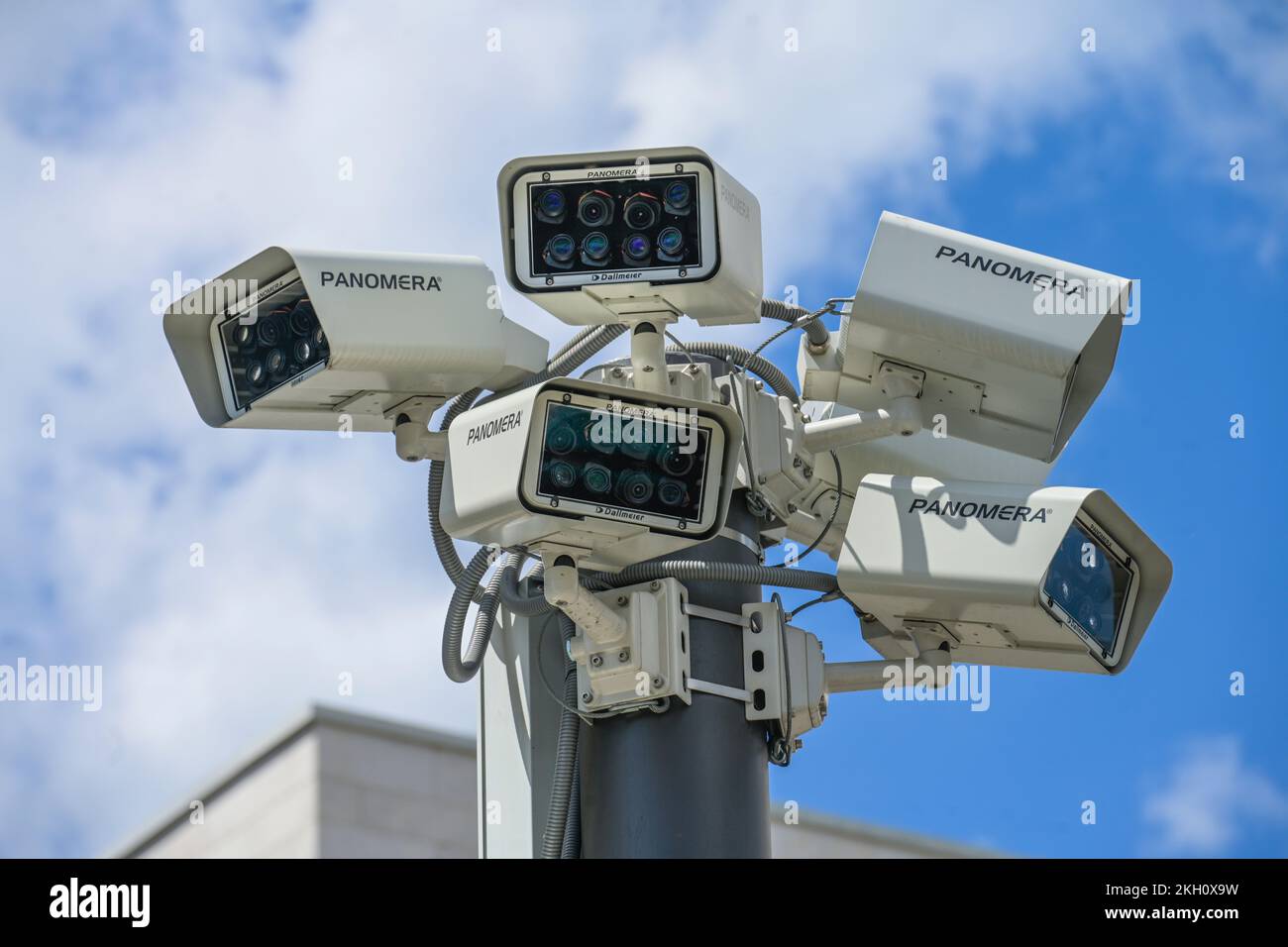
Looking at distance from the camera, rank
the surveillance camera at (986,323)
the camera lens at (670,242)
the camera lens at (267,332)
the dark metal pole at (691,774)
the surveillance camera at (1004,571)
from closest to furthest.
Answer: the dark metal pole at (691,774) < the camera lens at (670,242) < the surveillance camera at (1004,571) < the surveillance camera at (986,323) < the camera lens at (267,332)

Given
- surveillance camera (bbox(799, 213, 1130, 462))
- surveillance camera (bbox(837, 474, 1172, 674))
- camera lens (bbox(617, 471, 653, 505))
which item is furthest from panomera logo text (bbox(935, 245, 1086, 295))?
camera lens (bbox(617, 471, 653, 505))

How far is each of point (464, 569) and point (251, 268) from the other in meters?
0.92

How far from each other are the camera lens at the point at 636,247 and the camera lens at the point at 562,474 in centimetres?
58

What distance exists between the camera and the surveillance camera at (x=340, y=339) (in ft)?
16.1

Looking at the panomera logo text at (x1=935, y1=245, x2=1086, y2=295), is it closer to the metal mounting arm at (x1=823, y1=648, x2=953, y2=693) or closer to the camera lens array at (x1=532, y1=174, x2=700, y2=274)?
the camera lens array at (x1=532, y1=174, x2=700, y2=274)

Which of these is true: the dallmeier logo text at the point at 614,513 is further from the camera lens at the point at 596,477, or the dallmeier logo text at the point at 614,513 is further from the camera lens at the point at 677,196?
the camera lens at the point at 677,196

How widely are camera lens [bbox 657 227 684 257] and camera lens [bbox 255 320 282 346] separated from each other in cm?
105

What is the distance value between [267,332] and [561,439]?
43.4 inches

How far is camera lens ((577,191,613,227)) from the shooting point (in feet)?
15.5

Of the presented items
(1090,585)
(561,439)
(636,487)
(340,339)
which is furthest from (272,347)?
(1090,585)

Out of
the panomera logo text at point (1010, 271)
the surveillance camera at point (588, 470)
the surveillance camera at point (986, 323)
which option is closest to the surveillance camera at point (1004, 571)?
the surveillance camera at point (986, 323)

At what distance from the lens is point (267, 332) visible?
5.13 m

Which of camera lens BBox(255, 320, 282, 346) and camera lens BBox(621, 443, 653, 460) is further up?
camera lens BBox(255, 320, 282, 346)

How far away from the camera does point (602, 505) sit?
4418 mm
